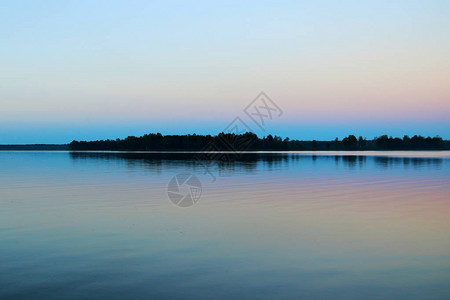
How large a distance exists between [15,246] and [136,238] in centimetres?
403

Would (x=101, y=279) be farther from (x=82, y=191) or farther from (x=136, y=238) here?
(x=82, y=191)

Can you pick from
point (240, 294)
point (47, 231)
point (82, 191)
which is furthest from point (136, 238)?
point (82, 191)

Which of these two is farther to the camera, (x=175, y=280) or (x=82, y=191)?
(x=82, y=191)

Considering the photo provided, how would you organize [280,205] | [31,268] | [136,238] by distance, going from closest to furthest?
1. [31,268]
2. [136,238]
3. [280,205]

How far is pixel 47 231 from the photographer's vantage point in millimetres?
17172

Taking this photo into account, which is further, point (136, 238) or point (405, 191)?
point (405, 191)

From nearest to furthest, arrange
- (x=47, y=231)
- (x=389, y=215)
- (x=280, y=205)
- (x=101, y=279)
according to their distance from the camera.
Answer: (x=101, y=279), (x=47, y=231), (x=389, y=215), (x=280, y=205)

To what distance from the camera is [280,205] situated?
24.2 meters

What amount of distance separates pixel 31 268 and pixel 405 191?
26674mm

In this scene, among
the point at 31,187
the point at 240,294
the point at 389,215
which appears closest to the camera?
the point at 240,294

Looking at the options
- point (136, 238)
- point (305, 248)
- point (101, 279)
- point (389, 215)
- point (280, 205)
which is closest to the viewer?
point (101, 279)

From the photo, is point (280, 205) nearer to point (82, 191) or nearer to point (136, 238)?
point (136, 238)

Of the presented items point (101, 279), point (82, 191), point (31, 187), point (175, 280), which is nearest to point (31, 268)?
point (101, 279)

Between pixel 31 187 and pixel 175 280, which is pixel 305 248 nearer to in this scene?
pixel 175 280
